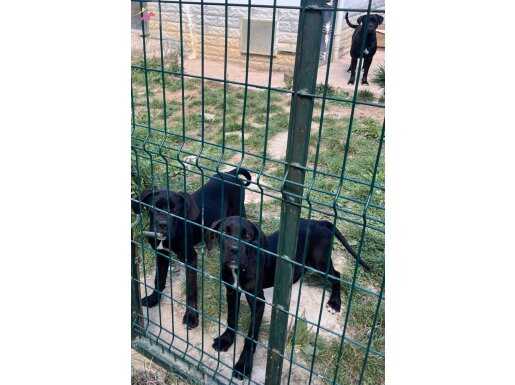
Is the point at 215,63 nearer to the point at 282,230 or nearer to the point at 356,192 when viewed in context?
the point at 356,192

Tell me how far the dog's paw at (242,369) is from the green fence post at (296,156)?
349mm

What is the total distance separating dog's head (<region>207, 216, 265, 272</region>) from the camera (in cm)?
202

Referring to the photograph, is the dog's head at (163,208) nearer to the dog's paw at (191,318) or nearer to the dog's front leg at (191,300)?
the dog's front leg at (191,300)

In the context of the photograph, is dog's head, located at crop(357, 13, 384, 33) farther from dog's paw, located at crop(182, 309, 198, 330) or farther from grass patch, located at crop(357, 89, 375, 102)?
dog's paw, located at crop(182, 309, 198, 330)

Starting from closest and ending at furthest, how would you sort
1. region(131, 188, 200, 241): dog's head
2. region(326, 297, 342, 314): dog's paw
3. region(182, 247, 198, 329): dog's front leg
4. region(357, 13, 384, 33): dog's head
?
region(357, 13, 384, 33): dog's head
region(131, 188, 200, 241): dog's head
region(182, 247, 198, 329): dog's front leg
region(326, 297, 342, 314): dog's paw

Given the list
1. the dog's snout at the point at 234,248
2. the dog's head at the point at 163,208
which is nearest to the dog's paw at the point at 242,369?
the dog's snout at the point at 234,248

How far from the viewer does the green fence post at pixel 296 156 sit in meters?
1.29

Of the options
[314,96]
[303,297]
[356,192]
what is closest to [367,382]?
[303,297]

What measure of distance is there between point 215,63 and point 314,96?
8.37 m

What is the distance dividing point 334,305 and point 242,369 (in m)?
0.86

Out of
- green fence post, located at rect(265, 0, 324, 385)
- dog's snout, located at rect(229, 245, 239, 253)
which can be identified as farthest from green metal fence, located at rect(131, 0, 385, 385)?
dog's snout, located at rect(229, 245, 239, 253)

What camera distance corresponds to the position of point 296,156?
1.48 m

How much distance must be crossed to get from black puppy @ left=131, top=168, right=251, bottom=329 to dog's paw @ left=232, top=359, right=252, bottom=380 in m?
0.40

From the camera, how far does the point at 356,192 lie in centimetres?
427
